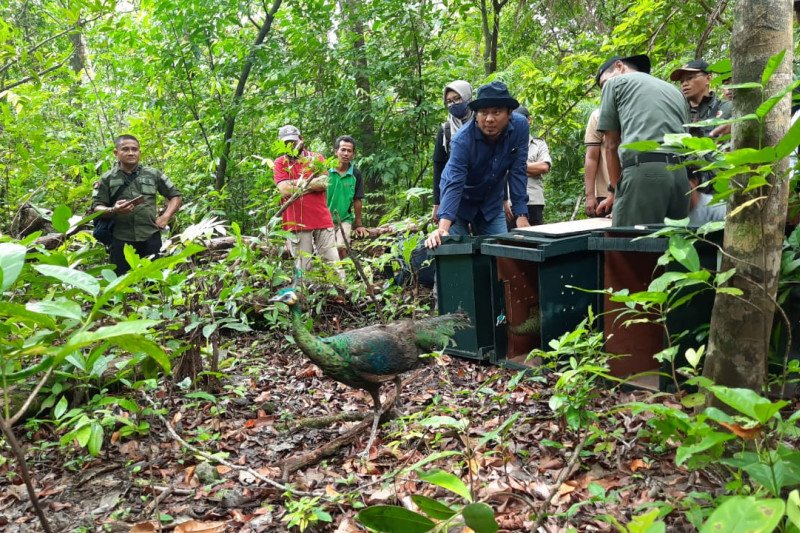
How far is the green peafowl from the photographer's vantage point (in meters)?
3.52

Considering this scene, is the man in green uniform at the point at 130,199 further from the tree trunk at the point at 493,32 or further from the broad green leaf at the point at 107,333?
the tree trunk at the point at 493,32

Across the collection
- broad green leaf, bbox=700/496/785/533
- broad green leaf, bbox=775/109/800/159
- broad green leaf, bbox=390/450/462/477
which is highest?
broad green leaf, bbox=775/109/800/159

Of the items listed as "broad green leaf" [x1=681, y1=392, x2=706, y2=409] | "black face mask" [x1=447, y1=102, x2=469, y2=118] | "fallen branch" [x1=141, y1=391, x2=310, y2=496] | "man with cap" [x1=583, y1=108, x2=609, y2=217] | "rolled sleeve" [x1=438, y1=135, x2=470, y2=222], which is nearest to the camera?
"broad green leaf" [x1=681, y1=392, x2=706, y2=409]

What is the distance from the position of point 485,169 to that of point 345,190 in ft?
8.48

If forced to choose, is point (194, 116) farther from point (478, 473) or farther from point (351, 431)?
point (478, 473)

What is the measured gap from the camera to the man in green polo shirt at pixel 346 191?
7086 mm

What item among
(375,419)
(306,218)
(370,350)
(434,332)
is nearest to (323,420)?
(375,419)

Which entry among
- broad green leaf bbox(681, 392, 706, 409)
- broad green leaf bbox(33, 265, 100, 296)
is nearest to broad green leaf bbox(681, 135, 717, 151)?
broad green leaf bbox(681, 392, 706, 409)

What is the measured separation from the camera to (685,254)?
1.99 metres

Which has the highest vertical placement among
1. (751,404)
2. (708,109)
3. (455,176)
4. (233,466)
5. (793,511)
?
(708,109)

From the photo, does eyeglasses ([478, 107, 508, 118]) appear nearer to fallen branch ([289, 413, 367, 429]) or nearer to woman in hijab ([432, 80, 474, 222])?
woman in hijab ([432, 80, 474, 222])

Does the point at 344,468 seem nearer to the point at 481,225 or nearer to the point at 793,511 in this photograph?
the point at 793,511

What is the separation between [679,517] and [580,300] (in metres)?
2.00

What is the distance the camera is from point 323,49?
8.73m
